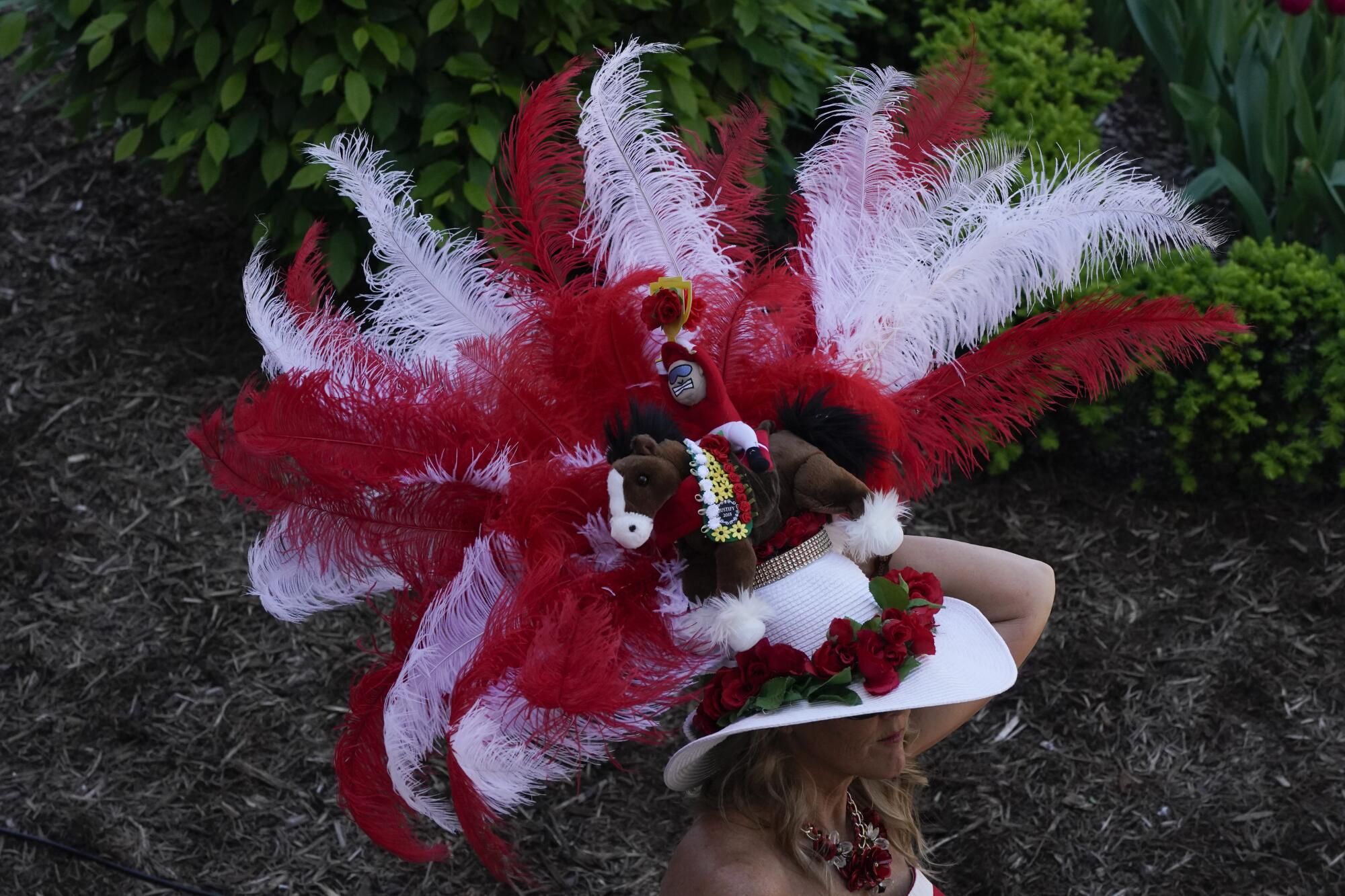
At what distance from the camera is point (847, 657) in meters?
1.69

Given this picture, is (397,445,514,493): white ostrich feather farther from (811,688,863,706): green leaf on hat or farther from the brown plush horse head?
(811,688,863,706): green leaf on hat

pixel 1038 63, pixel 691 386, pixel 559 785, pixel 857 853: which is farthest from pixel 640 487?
pixel 1038 63

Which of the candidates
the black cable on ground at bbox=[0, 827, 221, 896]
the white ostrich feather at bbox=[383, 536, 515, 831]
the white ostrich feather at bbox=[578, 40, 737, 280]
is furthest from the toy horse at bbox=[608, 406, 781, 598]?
the black cable on ground at bbox=[0, 827, 221, 896]

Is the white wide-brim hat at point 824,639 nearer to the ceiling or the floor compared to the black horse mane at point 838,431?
nearer to the floor

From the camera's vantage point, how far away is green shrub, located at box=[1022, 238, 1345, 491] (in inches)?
145

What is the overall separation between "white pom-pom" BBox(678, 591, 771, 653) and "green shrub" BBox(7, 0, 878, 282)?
87.0 inches

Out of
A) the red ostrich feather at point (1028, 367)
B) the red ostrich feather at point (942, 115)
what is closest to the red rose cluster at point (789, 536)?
the red ostrich feather at point (1028, 367)

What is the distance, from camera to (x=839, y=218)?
6.71 ft

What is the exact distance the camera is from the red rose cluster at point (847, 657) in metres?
1.69

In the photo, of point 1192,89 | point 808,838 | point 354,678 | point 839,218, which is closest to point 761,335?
point 839,218

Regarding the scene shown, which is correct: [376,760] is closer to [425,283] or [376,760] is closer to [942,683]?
[425,283]

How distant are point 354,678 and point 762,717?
210cm

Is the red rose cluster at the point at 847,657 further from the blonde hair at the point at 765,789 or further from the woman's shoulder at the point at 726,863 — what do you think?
the woman's shoulder at the point at 726,863

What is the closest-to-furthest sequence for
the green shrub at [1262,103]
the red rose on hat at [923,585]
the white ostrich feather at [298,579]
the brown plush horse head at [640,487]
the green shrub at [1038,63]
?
the brown plush horse head at [640,487] → the red rose on hat at [923,585] → the white ostrich feather at [298,579] → the green shrub at [1262,103] → the green shrub at [1038,63]
